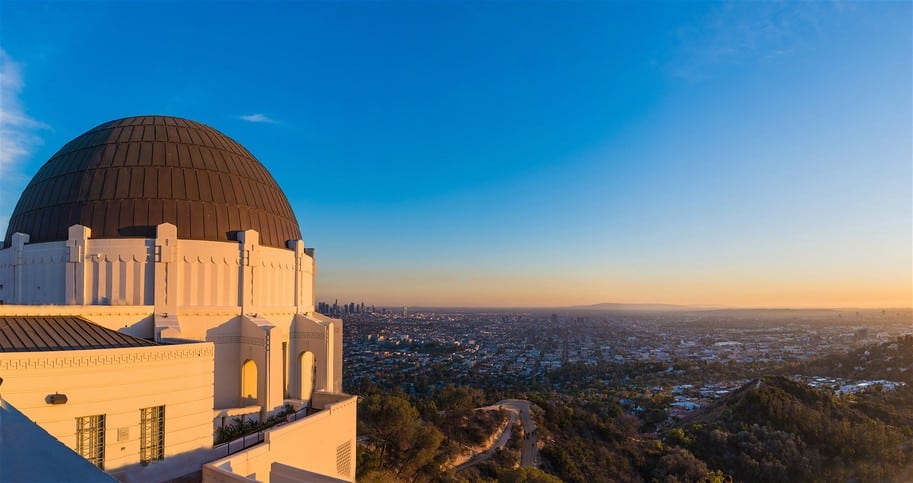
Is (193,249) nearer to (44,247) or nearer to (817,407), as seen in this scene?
(44,247)

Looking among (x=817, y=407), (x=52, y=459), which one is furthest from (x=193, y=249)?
(x=817, y=407)

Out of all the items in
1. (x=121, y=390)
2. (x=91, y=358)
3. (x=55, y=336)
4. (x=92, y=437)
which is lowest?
(x=92, y=437)

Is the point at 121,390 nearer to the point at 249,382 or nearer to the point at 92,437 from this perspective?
the point at 92,437

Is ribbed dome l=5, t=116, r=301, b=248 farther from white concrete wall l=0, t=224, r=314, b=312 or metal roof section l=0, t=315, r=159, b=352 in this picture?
metal roof section l=0, t=315, r=159, b=352

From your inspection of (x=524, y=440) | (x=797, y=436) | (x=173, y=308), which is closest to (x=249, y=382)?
(x=173, y=308)

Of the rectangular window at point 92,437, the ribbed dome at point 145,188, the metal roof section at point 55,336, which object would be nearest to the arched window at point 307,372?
the ribbed dome at point 145,188

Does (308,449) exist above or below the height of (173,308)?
below
